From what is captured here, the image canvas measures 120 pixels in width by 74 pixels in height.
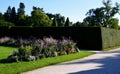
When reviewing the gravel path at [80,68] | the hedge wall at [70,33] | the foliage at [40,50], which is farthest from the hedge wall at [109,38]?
the gravel path at [80,68]

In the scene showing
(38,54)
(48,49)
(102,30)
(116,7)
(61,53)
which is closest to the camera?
(38,54)

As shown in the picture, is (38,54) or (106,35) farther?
(106,35)

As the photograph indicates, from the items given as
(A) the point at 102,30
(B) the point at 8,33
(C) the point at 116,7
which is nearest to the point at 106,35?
(A) the point at 102,30

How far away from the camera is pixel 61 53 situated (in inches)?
883

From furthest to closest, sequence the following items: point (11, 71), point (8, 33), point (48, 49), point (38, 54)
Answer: point (8, 33)
point (48, 49)
point (38, 54)
point (11, 71)

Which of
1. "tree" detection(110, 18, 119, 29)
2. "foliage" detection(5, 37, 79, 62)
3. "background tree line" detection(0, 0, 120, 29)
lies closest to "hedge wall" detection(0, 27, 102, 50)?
"foliage" detection(5, 37, 79, 62)

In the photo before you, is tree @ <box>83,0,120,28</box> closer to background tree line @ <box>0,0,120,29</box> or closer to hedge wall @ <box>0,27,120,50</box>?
background tree line @ <box>0,0,120,29</box>

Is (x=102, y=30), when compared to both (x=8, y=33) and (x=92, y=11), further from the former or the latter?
(x=92, y=11)

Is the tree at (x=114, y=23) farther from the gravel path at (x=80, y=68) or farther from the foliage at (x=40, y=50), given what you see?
the gravel path at (x=80, y=68)

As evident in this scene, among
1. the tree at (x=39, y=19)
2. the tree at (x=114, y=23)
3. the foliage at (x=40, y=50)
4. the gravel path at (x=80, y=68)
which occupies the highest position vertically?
the tree at (x=39, y=19)

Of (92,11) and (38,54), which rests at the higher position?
(92,11)

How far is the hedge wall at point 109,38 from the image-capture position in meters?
34.4

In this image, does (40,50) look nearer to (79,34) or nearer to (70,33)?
(79,34)

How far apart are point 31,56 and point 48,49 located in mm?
3098
